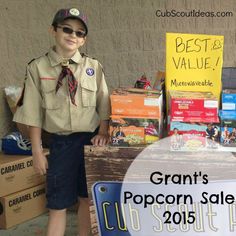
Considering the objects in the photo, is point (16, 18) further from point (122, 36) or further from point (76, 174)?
point (76, 174)

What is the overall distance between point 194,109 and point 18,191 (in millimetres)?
1823

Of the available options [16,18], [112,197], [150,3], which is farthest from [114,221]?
[150,3]

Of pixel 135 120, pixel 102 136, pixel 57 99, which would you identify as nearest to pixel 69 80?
pixel 57 99

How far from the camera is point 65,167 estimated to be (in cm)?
261

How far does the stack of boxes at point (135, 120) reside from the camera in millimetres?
2266

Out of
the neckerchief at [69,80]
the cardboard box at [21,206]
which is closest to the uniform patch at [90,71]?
the neckerchief at [69,80]

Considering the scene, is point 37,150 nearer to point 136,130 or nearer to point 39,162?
point 39,162

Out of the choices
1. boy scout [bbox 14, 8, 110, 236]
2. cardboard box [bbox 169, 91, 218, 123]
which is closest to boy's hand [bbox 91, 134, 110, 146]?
boy scout [bbox 14, 8, 110, 236]

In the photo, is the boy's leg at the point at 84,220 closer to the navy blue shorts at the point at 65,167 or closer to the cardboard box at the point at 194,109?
the navy blue shorts at the point at 65,167

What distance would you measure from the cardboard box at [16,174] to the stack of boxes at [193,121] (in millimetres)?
1617

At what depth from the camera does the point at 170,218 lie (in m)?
2.32

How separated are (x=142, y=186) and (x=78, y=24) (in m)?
0.92

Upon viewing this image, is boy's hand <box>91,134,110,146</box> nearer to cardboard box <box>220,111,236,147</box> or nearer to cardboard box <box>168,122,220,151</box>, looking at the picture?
cardboard box <box>168,122,220,151</box>

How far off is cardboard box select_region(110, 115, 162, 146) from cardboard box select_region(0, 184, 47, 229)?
4.91 ft
